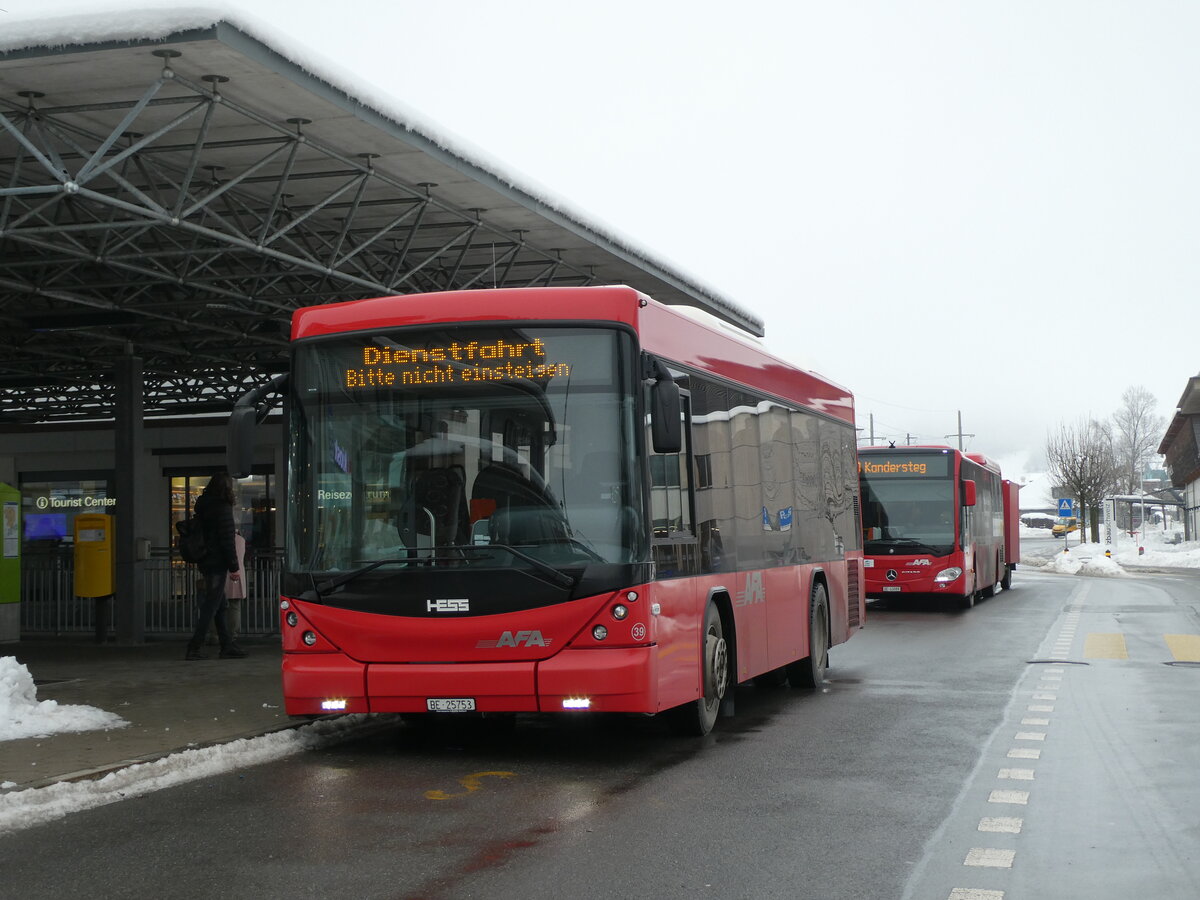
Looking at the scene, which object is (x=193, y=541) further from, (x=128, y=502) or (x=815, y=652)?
(x=815, y=652)

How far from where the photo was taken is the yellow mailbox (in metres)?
20.1

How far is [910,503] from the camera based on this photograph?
26.0 metres

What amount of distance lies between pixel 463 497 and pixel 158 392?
2726 centimetres

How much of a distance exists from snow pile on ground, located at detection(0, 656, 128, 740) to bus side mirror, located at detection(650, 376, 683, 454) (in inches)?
183

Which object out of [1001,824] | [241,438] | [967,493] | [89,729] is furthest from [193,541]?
[967,493]

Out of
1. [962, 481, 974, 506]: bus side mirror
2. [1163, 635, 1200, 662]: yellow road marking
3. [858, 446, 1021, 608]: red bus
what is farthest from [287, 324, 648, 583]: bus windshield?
[962, 481, 974, 506]: bus side mirror

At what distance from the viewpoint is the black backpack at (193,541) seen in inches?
Result: 660

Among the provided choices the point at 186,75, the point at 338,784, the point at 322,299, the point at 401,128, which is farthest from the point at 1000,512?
the point at 338,784

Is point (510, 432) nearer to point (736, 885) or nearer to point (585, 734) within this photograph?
point (585, 734)

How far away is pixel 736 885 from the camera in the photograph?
6.03 m

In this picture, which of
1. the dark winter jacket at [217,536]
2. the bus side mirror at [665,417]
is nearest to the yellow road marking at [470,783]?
the bus side mirror at [665,417]

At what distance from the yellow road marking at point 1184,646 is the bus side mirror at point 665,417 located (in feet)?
29.9

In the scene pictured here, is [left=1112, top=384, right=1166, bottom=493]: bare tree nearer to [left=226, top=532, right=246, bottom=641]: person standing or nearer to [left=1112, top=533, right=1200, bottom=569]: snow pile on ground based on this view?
[left=1112, top=533, right=1200, bottom=569]: snow pile on ground

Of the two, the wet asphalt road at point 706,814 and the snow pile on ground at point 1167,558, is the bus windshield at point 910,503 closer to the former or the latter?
the wet asphalt road at point 706,814
